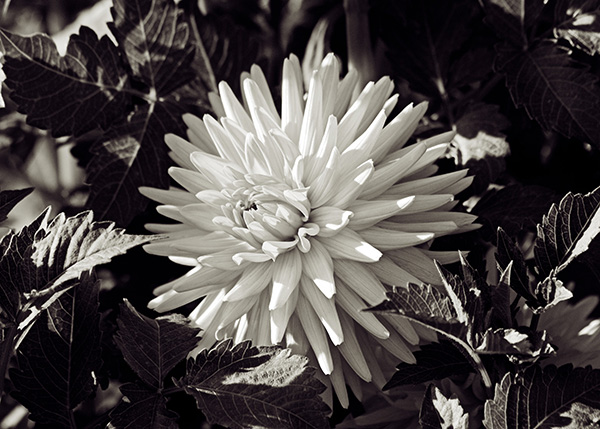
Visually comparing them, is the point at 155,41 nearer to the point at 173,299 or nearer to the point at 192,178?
the point at 192,178

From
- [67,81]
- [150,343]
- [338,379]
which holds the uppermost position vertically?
[67,81]

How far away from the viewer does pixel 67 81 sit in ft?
2.72

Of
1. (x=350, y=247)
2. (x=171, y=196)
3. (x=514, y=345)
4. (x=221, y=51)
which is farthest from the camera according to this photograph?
(x=221, y=51)

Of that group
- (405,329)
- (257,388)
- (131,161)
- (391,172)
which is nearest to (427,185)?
(391,172)

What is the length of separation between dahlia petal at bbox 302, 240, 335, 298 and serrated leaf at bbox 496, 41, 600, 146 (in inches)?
12.4

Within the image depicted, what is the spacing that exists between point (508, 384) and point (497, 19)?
18.4 inches

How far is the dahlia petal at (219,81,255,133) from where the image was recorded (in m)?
0.73

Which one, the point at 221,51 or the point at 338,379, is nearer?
the point at 338,379

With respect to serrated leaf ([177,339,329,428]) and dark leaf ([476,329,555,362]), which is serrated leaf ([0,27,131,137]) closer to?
serrated leaf ([177,339,329,428])

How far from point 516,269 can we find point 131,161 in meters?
0.48

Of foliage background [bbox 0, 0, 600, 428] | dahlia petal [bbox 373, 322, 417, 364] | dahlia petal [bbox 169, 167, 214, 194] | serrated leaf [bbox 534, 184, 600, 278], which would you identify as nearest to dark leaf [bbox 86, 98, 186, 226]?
foliage background [bbox 0, 0, 600, 428]

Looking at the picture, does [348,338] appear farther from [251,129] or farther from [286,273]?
[251,129]

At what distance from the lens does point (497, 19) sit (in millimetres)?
821

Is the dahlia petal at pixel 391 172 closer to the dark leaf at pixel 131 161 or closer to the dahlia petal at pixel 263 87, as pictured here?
the dahlia petal at pixel 263 87
